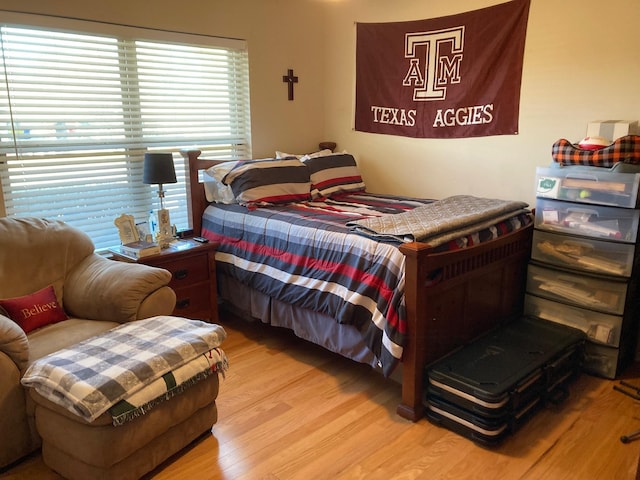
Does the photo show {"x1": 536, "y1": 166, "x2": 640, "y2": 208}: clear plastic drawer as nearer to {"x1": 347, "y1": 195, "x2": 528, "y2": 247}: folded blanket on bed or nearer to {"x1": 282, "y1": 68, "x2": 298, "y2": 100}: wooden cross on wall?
{"x1": 347, "y1": 195, "x2": 528, "y2": 247}: folded blanket on bed

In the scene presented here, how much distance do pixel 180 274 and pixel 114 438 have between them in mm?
1388

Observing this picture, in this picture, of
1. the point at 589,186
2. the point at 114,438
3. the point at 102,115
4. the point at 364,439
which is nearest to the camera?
the point at 114,438

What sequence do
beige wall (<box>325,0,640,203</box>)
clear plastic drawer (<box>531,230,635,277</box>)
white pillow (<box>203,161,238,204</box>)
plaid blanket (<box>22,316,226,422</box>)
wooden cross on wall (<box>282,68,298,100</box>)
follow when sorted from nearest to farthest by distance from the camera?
plaid blanket (<box>22,316,226,422</box>) < clear plastic drawer (<box>531,230,635,277</box>) < beige wall (<box>325,0,640,203</box>) < white pillow (<box>203,161,238,204</box>) < wooden cross on wall (<box>282,68,298,100</box>)

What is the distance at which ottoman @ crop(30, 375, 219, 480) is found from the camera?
69.0 inches

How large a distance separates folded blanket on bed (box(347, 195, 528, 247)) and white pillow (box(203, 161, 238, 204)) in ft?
3.64

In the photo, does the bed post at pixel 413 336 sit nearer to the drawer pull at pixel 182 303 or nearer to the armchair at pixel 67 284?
the armchair at pixel 67 284

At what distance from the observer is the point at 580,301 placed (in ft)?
9.06

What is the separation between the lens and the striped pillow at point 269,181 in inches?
130

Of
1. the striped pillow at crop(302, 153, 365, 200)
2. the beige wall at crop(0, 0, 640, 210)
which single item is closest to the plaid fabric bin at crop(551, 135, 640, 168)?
the beige wall at crop(0, 0, 640, 210)

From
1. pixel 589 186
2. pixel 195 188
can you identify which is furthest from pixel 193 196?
pixel 589 186

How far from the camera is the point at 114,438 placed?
5.75ft

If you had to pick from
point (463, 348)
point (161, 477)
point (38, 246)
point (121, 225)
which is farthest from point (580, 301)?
point (38, 246)

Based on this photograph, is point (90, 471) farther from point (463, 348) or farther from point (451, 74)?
point (451, 74)

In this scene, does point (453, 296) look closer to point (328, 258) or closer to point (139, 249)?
point (328, 258)
